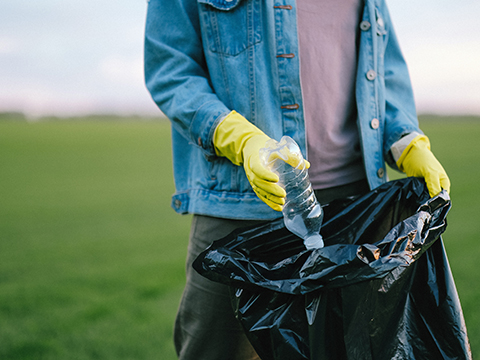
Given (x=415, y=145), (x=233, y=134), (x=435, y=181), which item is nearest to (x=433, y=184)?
(x=435, y=181)

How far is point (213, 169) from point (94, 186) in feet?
20.2

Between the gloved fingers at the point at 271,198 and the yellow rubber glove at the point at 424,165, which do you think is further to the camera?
the yellow rubber glove at the point at 424,165

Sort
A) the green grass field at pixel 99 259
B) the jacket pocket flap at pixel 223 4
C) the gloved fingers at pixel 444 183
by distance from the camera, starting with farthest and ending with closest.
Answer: the green grass field at pixel 99 259
the gloved fingers at pixel 444 183
the jacket pocket flap at pixel 223 4

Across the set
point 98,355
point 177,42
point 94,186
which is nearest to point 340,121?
point 177,42

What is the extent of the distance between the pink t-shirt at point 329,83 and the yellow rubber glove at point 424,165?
0.16m

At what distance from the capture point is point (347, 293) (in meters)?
0.93

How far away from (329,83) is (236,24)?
333 millimetres

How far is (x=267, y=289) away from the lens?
3.12 feet

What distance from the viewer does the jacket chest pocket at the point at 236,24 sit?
1184 millimetres

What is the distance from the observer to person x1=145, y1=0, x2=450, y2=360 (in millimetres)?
1179

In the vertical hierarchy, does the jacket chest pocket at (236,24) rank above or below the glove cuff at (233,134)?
above

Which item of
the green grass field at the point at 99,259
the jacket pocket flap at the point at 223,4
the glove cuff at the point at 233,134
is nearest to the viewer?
the glove cuff at the point at 233,134

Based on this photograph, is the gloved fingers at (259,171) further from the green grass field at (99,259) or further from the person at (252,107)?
the green grass field at (99,259)

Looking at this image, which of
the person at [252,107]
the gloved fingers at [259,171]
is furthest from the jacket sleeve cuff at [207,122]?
the gloved fingers at [259,171]
